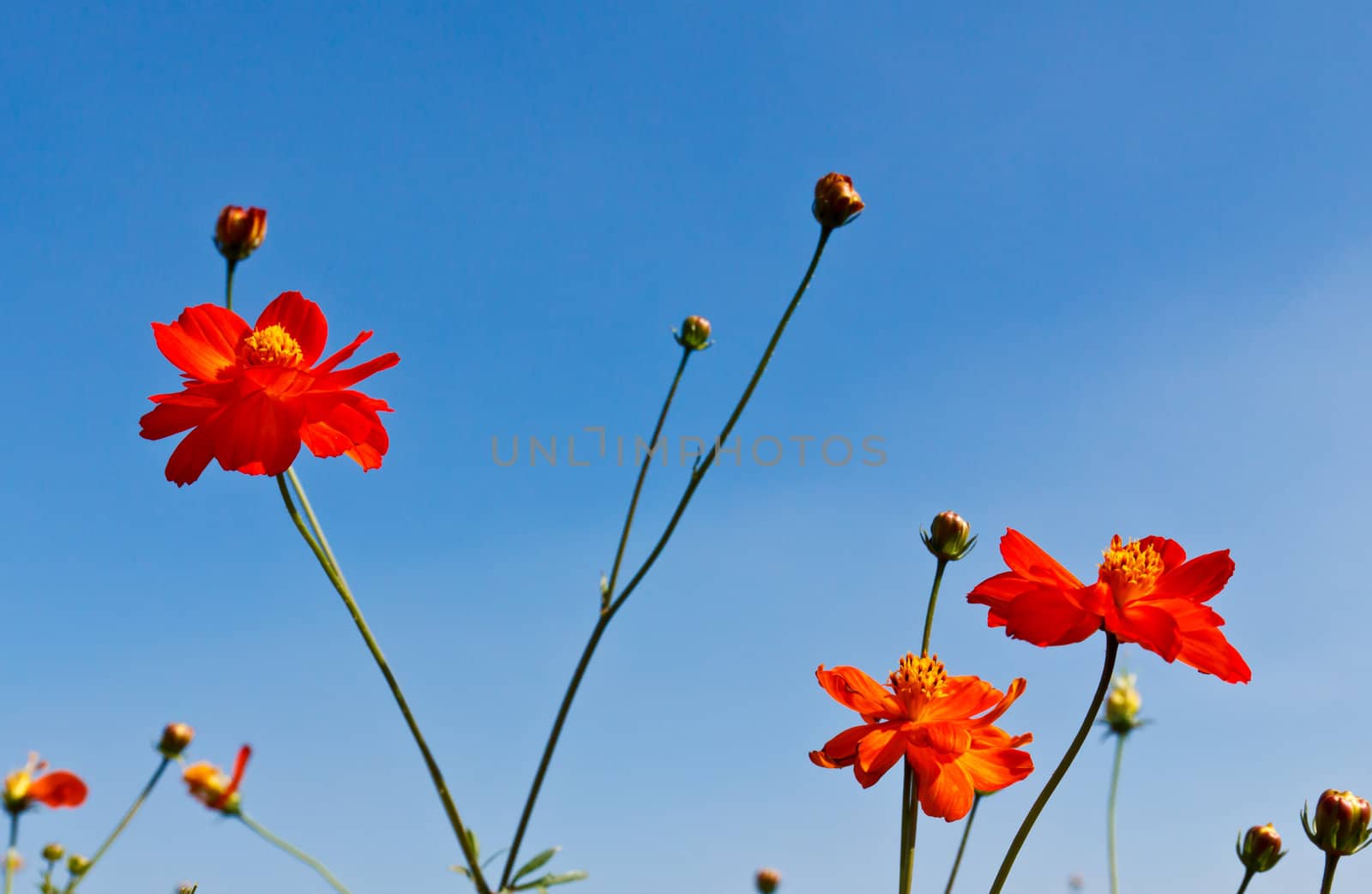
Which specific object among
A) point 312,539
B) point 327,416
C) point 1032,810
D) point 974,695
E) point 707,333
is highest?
point 707,333

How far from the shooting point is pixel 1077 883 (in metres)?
6.29

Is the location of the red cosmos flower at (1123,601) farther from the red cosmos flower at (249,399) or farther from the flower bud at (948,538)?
the red cosmos flower at (249,399)

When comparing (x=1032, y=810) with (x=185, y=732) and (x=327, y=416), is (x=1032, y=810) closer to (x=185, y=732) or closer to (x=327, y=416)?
(x=327, y=416)

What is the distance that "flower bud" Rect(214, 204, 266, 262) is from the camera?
1653mm

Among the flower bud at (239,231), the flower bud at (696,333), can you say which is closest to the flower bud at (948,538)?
the flower bud at (696,333)

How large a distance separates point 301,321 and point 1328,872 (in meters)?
1.50

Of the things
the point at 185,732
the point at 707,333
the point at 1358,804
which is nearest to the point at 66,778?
the point at 185,732

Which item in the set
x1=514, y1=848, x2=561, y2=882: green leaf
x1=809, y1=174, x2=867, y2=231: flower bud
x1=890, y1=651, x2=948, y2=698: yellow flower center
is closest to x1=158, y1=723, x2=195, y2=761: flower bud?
x1=514, y1=848, x2=561, y2=882: green leaf

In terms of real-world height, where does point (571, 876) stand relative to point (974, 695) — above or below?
below

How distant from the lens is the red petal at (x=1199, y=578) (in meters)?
1.31

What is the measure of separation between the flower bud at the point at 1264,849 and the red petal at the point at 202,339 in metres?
1.49

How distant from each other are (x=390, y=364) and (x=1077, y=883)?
5926mm

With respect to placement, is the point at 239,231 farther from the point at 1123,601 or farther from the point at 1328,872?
the point at 1328,872

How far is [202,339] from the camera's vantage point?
1587 mm
